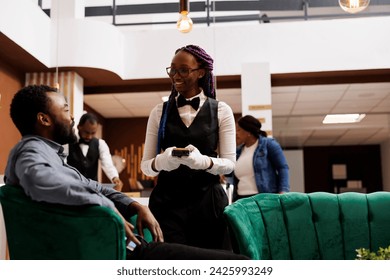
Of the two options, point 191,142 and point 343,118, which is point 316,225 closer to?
point 191,142

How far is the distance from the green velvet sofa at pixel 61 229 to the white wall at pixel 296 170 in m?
13.6

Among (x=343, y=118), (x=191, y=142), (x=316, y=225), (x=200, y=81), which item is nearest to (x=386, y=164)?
(x=343, y=118)

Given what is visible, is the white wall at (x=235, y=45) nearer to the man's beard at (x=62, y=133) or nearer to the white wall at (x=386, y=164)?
the man's beard at (x=62, y=133)

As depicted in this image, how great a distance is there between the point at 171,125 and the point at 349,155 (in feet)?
47.9

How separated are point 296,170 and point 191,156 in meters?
13.6

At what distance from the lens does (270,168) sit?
149 inches

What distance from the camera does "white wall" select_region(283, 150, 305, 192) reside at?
14.8 m

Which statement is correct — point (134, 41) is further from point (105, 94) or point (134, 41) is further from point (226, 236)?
point (226, 236)

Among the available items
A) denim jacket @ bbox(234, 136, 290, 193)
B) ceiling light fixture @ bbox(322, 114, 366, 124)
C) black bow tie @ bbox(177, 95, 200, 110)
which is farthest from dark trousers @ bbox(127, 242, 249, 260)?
ceiling light fixture @ bbox(322, 114, 366, 124)

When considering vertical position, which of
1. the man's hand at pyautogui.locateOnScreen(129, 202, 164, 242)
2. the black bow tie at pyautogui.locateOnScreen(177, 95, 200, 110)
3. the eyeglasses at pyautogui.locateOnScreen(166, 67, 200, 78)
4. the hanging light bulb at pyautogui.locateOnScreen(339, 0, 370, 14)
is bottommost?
the man's hand at pyautogui.locateOnScreen(129, 202, 164, 242)

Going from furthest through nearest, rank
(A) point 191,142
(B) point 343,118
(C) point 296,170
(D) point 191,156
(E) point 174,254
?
(C) point 296,170, (B) point 343,118, (A) point 191,142, (D) point 191,156, (E) point 174,254

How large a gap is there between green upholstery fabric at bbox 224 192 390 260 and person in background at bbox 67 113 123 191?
276cm

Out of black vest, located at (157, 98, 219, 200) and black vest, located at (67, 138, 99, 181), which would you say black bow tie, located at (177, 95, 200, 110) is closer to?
black vest, located at (157, 98, 219, 200)
